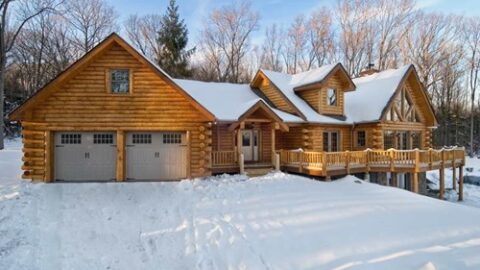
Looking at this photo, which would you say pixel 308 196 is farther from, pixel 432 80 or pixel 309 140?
pixel 432 80

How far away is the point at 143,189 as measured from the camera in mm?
12617

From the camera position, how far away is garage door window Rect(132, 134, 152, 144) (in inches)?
561

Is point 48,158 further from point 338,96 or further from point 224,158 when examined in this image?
point 338,96

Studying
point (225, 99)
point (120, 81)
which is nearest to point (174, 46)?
point (225, 99)

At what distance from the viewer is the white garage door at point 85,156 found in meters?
13.8

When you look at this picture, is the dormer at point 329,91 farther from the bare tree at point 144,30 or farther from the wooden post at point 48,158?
the bare tree at point 144,30

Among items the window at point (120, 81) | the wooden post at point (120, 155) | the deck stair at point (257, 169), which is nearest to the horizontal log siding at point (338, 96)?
the deck stair at point (257, 169)

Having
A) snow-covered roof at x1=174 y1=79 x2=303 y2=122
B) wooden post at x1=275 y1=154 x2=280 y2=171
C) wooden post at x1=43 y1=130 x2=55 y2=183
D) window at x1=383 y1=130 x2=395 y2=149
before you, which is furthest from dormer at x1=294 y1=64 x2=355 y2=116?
wooden post at x1=43 y1=130 x2=55 y2=183

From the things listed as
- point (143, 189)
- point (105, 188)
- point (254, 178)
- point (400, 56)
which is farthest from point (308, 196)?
point (400, 56)

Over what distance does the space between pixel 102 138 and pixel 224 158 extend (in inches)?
225

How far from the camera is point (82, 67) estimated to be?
1362cm

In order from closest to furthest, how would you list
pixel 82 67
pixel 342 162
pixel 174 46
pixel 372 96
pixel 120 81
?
pixel 82 67 < pixel 120 81 < pixel 342 162 < pixel 372 96 < pixel 174 46

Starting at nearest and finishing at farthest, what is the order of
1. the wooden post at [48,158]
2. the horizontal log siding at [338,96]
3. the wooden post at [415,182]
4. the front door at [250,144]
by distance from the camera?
the wooden post at [48,158], the wooden post at [415,182], the front door at [250,144], the horizontal log siding at [338,96]

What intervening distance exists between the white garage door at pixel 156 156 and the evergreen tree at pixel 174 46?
2159cm
